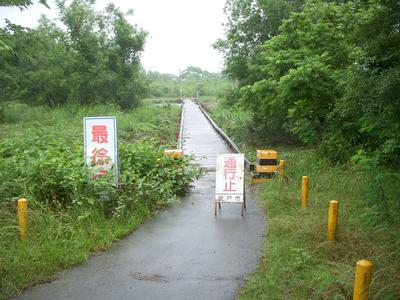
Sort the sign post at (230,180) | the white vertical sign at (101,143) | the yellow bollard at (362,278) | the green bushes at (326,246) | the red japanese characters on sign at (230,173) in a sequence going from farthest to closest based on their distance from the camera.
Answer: the red japanese characters on sign at (230,173) < the sign post at (230,180) < the white vertical sign at (101,143) < the green bushes at (326,246) < the yellow bollard at (362,278)

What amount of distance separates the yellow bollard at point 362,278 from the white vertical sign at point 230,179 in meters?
4.54

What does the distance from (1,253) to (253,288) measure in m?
3.26

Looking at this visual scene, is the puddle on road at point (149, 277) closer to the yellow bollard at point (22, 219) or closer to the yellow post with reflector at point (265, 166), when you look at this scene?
the yellow bollard at point (22, 219)

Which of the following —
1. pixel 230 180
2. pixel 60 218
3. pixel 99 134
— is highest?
pixel 99 134

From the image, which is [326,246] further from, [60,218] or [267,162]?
[267,162]

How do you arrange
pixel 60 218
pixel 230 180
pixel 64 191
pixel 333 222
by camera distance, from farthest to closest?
pixel 230 180 < pixel 64 191 < pixel 60 218 < pixel 333 222

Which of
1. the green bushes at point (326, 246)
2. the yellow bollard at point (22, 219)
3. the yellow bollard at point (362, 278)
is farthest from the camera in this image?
the yellow bollard at point (22, 219)

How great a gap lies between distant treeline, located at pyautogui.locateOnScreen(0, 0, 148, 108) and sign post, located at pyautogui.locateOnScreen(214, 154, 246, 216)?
19.4 m

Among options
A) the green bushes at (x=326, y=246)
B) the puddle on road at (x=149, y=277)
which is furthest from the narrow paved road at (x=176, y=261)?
the green bushes at (x=326, y=246)

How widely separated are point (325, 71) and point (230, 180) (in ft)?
12.2

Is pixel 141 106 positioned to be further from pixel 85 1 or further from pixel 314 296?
pixel 314 296

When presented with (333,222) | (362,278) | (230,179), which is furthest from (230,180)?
(362,278)

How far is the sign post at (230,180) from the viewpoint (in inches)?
317

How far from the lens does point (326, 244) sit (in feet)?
18.2
